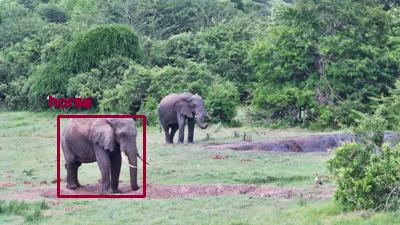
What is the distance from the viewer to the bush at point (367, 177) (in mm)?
12703

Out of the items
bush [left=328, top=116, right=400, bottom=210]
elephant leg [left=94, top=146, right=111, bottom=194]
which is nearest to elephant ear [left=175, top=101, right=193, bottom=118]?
elephant leg [left=94, top=146, right=111, bottom=194]

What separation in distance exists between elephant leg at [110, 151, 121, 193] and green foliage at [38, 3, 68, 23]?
150ft

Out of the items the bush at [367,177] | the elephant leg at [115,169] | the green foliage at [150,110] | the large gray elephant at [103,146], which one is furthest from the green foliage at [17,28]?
the bush at [367,177]

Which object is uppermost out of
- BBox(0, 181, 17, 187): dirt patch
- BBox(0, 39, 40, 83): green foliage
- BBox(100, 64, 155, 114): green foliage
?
BBox(0, 39, 40, 83): green foliage

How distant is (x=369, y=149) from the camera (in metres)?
13.5

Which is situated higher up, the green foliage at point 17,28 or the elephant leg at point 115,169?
the green foliage at point 17,28

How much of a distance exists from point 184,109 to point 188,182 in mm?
8264

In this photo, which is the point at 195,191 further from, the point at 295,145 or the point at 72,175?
the point at 295,145

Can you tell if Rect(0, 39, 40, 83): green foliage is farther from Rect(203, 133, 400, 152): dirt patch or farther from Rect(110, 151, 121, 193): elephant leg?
Rect(110, 151, 121, 193): elephant leg

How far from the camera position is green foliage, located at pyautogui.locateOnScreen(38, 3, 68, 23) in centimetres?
6075

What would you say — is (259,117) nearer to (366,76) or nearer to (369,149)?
(366,76)

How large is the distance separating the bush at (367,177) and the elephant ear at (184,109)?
11889 mm

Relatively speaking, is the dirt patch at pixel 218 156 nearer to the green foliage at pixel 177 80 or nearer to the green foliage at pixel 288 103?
Result: the green foliage at pixel 288 103

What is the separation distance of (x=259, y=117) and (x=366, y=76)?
4784 millimetres
